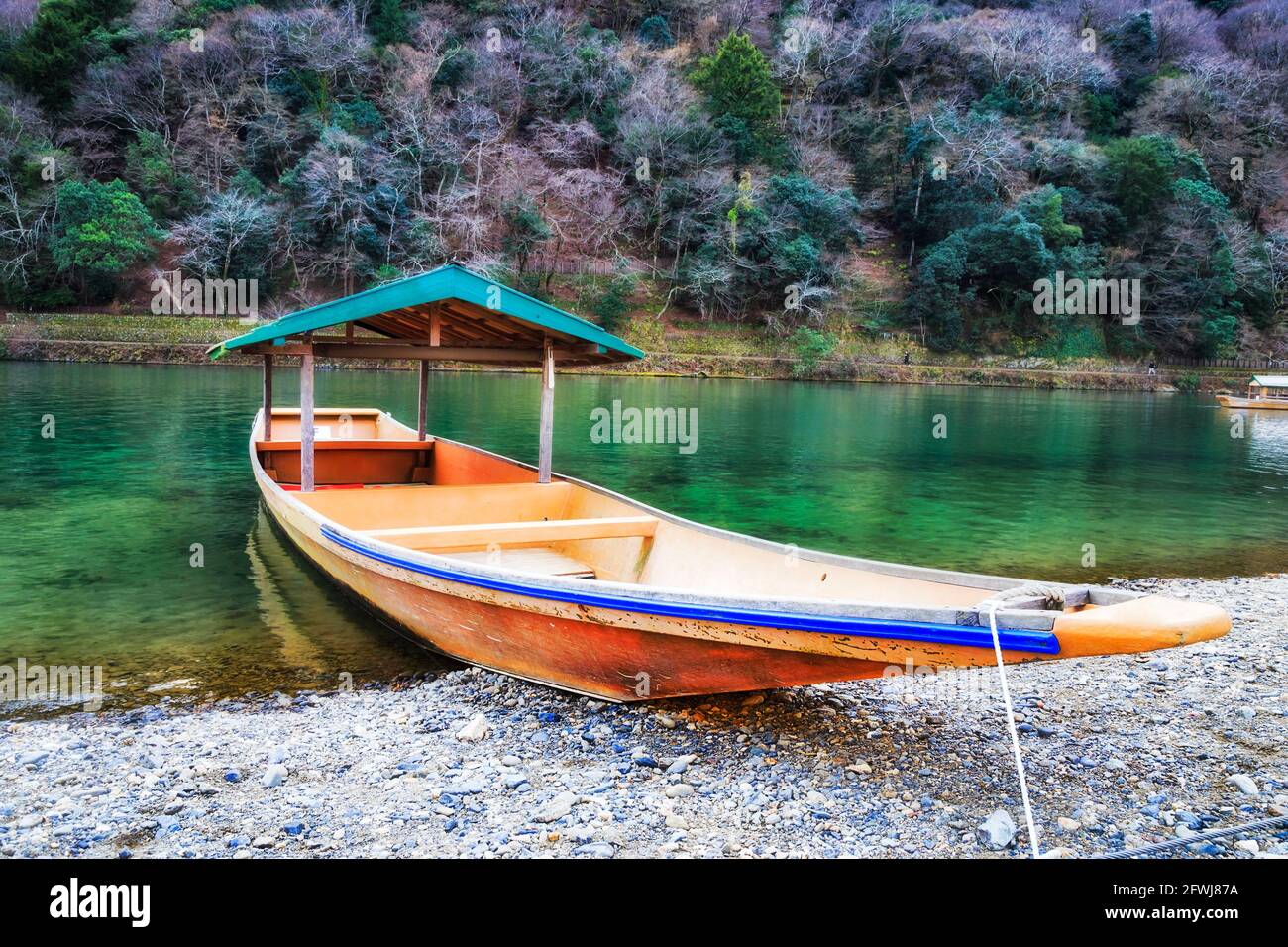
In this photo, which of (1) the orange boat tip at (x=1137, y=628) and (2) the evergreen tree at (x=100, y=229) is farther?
(2) the evergreen tree at (x=100, y=229)

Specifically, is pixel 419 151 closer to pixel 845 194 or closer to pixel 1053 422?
pixel 845 194

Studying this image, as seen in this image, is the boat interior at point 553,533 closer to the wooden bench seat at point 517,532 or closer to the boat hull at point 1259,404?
the wooden bench seat at point 517,532

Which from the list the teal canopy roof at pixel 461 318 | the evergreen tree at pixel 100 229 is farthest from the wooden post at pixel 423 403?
the evergreen tree at pixel 100 229

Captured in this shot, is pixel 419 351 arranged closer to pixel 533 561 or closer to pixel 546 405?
pixel 546 405

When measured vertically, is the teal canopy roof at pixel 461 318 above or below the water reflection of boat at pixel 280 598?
above

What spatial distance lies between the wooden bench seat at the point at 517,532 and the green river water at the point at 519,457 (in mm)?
918

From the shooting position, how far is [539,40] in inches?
2210

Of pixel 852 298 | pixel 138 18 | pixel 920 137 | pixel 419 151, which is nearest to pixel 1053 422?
pixel 852 298

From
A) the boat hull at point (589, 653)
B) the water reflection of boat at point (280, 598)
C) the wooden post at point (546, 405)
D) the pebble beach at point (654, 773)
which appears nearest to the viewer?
the pebble beach at point (654, 773)

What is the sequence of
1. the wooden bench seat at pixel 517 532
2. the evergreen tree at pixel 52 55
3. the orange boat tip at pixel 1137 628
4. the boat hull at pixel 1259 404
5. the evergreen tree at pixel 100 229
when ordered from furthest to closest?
the evergreen tree at pixel 52 55
the evergreen tree at pixel 100 229
the boat hull at pixel 1259 404
the wooden bench seat at pixel 517 532
the orange boat tip at pixel 1137 628

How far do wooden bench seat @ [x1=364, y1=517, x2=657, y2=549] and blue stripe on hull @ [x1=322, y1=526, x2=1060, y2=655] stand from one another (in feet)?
3.62

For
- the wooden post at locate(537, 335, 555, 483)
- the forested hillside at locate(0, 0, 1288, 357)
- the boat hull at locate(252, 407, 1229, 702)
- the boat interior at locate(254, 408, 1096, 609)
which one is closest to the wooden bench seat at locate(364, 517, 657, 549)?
the boat interior at locate(254, 408, 1096, 609)

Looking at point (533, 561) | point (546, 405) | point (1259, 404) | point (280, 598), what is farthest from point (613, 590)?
point (1259, 404)

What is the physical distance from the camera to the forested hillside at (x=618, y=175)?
144 feet
